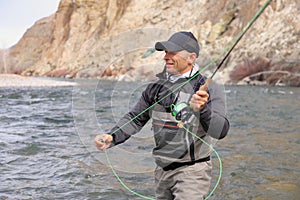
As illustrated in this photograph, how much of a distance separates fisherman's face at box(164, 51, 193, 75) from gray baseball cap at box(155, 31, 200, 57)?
0.04 metres

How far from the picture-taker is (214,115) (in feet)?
9.33

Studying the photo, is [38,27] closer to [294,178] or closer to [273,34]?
[273,34]

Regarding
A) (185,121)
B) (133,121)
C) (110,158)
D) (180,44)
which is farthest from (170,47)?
(110,158)

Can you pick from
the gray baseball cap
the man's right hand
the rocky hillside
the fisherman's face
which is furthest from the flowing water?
the gray baseball cap

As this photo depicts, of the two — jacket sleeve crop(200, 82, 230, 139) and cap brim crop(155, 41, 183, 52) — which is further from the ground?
cap brim crop(155, 41, 183, 52)

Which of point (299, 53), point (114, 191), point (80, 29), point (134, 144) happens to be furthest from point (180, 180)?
point (80, 29)

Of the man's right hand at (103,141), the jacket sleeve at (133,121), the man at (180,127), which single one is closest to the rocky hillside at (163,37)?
the jacket sleeve at (133,121)

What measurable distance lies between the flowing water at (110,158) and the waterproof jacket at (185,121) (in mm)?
730

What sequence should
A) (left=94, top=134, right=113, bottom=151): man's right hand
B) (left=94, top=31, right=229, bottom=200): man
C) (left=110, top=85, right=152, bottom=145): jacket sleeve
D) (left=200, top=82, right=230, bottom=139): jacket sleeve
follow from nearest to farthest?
(left=200, top=82, right=230, bottom=139): jacket sleeve, (left=94, top=31, right=229, bottom=200): man, (left=94, top=134, right=113, bottom=151): man's right hand, (left=110, top=85, right=152, bottom=145): jacket sleeve

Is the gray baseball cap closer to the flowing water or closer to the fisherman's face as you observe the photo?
the fisherman's face

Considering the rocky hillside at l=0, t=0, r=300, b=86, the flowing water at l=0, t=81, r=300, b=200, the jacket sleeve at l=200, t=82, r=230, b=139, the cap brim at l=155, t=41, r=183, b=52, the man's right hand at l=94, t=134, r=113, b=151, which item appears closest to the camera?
the jacket sleeve at l=200, t=82, r=230, b=139

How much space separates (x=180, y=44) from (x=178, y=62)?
0.14m

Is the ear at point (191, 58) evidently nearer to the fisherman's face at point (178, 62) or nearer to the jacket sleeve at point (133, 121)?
the fisherman's face at point (178, 62)

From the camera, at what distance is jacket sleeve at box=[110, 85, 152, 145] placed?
334cm
